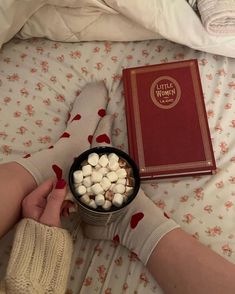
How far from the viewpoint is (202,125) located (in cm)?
92

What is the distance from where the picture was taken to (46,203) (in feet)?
2.54

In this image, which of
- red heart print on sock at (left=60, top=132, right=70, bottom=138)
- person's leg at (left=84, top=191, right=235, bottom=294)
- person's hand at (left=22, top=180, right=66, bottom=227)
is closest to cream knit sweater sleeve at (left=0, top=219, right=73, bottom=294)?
person's hand at (left=22, top=180, right=66, bottom=227)

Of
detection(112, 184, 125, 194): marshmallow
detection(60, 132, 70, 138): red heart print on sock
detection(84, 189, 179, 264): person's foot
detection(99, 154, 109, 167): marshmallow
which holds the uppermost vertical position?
detection(60, 132, 70, 138): red heart print on sock

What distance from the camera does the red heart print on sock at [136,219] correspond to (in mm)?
825

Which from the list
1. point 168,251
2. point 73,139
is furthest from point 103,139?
point 168,251

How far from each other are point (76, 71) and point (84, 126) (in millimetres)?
156

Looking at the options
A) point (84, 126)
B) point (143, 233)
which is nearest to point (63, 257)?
point (143, 233)

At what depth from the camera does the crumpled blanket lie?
0.90 meters

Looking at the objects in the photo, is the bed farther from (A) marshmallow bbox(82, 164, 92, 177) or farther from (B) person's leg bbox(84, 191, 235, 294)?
(A) marshmallow bbox(82, 164, 92, 177)

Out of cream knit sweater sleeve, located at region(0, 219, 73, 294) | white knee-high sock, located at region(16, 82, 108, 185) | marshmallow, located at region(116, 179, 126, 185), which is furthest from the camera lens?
white knee-high sock, located at region(16, 82, 108, 185)

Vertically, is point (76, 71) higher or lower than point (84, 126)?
higher

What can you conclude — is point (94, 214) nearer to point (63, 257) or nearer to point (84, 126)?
point (63, 257)

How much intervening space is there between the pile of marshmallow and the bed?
0.50 ft

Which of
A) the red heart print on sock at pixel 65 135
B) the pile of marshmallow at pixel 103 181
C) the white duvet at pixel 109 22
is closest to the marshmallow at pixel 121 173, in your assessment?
the pile of marshmallow at pixel 103 181
